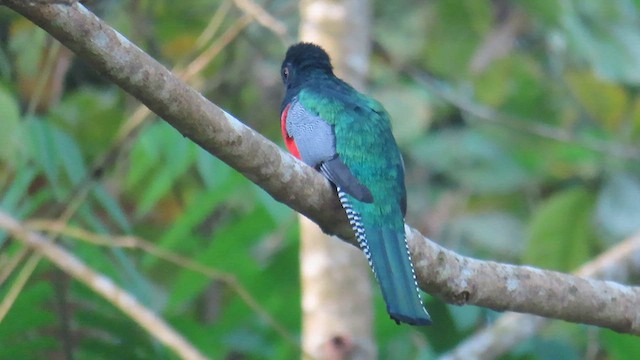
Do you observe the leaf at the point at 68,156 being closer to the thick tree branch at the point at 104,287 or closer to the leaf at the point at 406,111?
the thick tree branch at the point at 104,287

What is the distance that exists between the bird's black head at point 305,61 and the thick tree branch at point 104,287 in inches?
41.2

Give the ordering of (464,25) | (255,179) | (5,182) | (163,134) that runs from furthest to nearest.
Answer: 1. (464,25)
2. (5,182)
3. (163,134)
4. (255,179)

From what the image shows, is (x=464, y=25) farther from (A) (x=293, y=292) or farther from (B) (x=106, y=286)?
(B) (x=106, y=286)

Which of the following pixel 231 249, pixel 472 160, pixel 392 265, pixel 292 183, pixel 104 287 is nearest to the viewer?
pixel 292 183

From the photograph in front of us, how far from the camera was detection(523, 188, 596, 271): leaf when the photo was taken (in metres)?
5.44

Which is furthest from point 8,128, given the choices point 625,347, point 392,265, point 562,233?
point 562,233

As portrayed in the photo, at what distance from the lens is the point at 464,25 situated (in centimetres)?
622

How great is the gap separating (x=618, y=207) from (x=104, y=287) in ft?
8.69

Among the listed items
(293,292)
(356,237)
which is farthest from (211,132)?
(293,292)

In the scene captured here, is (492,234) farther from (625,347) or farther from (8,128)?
(8,128)

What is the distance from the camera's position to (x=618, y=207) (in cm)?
557

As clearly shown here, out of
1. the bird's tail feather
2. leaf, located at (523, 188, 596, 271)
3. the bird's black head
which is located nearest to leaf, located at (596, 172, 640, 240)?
leaf, located at (523, 188, 596, 271)

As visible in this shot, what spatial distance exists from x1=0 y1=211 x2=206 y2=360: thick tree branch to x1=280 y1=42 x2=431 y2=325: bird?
2.27 ft

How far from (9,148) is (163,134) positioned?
3.54 ft
